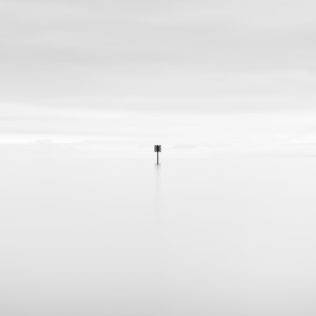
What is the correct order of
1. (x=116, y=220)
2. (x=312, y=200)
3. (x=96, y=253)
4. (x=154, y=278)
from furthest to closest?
(x=312, y=200)
(x=116, y=220)
(x=96, y=253)
(x=154, y=278)

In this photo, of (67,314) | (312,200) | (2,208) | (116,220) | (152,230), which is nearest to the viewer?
(67,314)

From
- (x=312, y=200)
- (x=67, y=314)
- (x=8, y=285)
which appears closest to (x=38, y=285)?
(x=8, y=285)

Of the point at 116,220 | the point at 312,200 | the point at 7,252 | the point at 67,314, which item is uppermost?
the point at 312,200

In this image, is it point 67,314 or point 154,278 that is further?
point 154,278

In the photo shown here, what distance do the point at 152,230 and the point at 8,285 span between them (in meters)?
12.5

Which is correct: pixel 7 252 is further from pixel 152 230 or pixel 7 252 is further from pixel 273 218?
pixel 273 218

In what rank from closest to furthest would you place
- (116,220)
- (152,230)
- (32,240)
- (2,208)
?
(32,240), (152,230), (116,220), (2,208)

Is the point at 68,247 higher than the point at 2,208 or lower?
lower

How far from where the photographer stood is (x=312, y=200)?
147ft

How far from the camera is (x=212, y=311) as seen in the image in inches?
553

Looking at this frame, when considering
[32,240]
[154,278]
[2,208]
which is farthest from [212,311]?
[2,208]

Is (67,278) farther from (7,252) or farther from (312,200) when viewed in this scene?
(312,200)

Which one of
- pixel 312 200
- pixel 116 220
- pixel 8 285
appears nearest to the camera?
pixel 8 285

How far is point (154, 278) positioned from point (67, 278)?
9.18 feet
